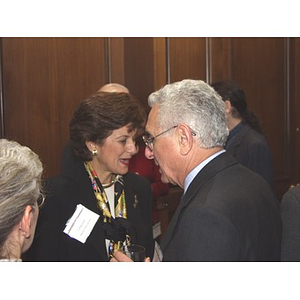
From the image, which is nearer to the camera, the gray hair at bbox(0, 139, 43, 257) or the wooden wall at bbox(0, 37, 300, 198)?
the gray hair at bbox(0, 139, 43, 257)

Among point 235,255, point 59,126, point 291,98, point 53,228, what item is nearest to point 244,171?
point 235,255

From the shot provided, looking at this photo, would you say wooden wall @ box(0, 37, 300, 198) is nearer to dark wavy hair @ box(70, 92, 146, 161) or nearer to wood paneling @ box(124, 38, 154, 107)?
wood paneling @ box(124, 38, 154, 107)

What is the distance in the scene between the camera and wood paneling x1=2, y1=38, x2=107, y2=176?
3.84 meters

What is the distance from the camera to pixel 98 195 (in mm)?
2334

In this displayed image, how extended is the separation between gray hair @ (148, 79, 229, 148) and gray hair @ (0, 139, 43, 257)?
0.57m

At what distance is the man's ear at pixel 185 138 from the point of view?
5.48 ft

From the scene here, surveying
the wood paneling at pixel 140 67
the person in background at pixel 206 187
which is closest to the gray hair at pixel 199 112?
the person in background at pixel 206 187

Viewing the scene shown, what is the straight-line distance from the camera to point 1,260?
1200mm

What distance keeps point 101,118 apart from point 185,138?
32.0 inches

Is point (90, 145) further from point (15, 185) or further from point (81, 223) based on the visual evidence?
point (15, 185)

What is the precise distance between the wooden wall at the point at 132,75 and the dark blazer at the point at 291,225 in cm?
277

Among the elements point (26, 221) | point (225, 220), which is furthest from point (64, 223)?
point (225, 220)

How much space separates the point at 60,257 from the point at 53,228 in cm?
Answer: 14

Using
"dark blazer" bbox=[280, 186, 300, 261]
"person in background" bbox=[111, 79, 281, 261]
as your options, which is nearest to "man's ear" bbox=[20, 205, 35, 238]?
"person in background" bbox=[111, 79, 281, 261]
